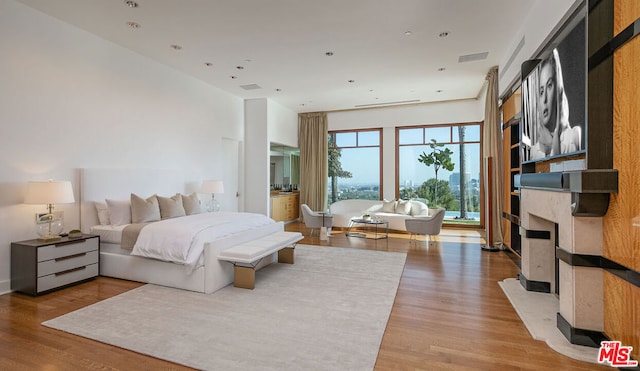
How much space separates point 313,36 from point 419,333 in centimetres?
396

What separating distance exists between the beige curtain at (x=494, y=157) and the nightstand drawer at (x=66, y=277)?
6195 mm

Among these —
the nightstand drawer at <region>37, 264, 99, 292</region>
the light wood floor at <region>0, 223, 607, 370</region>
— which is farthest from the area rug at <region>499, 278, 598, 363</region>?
the nightstand drawer at <region>37, 264, 99, 292</region>

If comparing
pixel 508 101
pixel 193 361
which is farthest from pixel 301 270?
pixel 508 101

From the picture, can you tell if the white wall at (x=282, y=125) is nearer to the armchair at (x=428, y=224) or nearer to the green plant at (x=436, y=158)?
the green plant at (x=436, y=158)

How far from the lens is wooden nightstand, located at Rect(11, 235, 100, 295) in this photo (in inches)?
132

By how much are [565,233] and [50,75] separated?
580 cm

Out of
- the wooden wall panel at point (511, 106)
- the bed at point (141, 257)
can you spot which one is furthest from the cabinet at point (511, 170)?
the bed at point (141, 257)

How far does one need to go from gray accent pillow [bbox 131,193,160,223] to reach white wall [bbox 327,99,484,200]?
602 cm

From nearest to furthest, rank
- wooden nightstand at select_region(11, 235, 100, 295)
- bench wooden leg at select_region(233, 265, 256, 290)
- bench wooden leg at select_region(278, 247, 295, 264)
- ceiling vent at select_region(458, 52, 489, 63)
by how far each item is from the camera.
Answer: wooden nightstand at select_region(11, 235, 100, 295)
bench wooden leg at select_region(233, 265, 256, 290)
bench wooden leg at select_region(278, 247, 295, 264)
ceiling vent at select_region(458, 52, 489, 63)

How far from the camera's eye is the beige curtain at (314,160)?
30.4 feet

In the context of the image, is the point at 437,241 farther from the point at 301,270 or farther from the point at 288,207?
the point at 288,207

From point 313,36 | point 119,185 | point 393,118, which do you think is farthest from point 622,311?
point 393,118

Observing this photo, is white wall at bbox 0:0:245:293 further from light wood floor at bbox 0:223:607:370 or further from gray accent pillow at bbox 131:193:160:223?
light wood floor at bbox 0:223:607:370

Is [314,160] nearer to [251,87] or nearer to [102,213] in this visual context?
[251,87]
